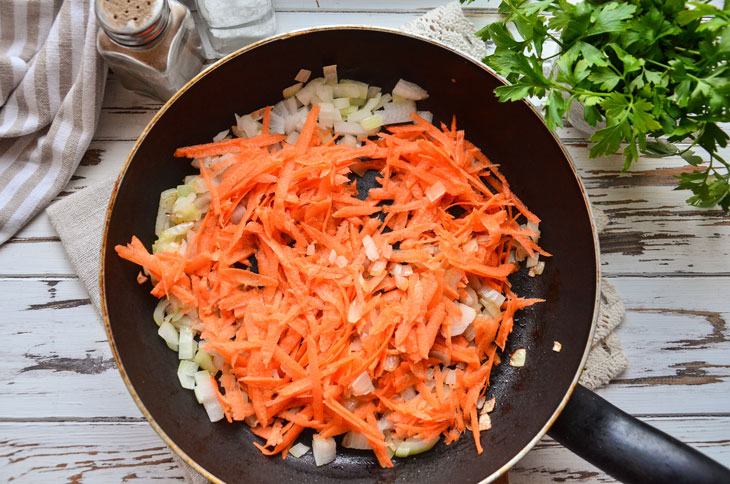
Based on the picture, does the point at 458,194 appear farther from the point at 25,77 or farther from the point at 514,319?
the point at 25,77

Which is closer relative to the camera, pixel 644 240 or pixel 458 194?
pixel 458 194

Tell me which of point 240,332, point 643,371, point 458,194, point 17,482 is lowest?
point 17,482

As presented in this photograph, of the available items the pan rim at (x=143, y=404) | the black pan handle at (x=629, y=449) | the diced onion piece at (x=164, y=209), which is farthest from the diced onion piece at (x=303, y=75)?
the black pan handle at (x=629, y=449)

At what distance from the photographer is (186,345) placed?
1.48 metres

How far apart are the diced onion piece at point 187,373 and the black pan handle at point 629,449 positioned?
0.97 m

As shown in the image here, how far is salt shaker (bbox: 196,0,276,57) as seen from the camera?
5.26 feet

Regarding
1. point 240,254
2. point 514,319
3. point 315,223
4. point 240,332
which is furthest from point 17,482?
point 514,319

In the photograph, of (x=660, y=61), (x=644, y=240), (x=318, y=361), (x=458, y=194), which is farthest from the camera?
(x=644, y=240)

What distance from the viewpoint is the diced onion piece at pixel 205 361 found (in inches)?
57.8

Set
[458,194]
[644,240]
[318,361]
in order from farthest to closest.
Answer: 1. [644,240]
2. [458,194]
3. [318,361]

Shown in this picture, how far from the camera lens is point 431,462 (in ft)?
4.80

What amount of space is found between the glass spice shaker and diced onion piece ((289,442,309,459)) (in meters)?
1.10

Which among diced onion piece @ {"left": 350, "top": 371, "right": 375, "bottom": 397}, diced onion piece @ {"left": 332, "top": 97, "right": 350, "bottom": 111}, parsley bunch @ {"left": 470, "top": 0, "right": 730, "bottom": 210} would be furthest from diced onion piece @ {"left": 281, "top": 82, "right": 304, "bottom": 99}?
diced onion piece @ {"left": 350, "top": 371, "right": 375, "bottom": 397}

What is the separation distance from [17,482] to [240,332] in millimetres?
805
